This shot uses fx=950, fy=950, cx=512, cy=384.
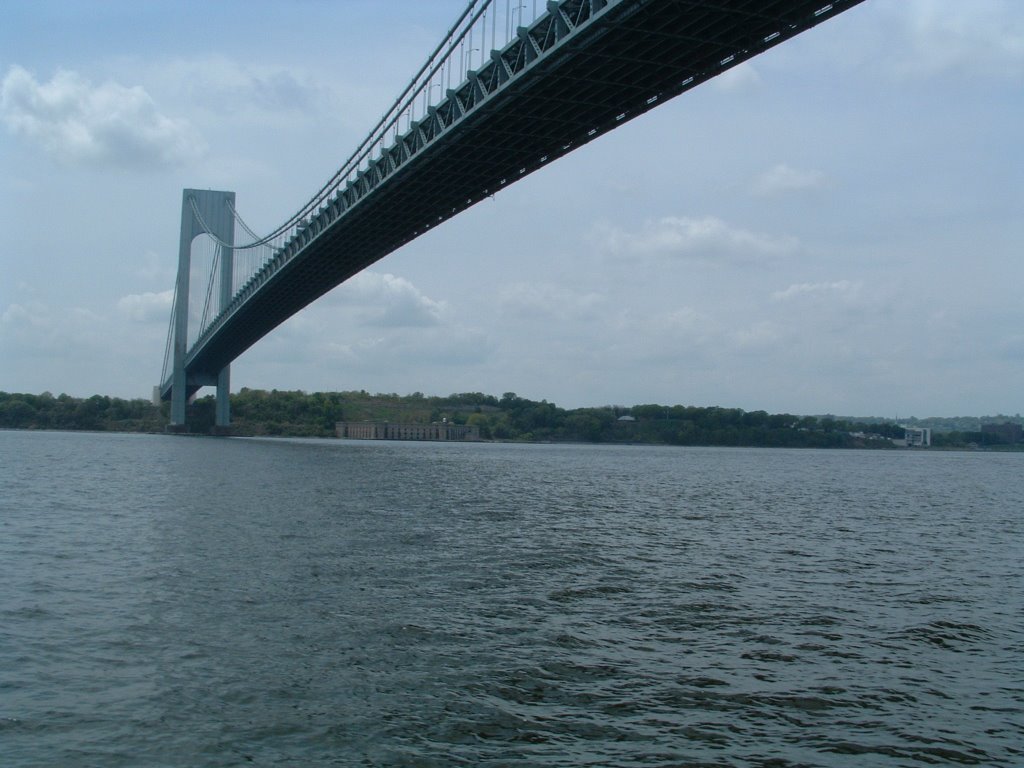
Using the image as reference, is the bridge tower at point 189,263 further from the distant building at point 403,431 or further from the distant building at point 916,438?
the distant building at point 916,438

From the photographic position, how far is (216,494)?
935 inches

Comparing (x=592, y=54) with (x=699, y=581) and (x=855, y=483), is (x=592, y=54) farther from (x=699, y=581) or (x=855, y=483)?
(x=855, y=483)

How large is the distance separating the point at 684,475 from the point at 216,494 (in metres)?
26.1

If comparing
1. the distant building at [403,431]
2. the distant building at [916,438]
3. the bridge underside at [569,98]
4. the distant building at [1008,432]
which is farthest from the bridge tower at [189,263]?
the distant building at [1008,432]

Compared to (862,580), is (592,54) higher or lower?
higher

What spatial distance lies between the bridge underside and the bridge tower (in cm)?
2917

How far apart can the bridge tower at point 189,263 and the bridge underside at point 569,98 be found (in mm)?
29173

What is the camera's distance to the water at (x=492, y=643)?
21.4 ft

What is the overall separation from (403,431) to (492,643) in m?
109

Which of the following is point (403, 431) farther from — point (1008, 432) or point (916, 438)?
point (1008, 432)

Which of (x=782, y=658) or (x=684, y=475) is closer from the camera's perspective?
(x=782, y=658)

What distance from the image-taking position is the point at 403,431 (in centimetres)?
11675

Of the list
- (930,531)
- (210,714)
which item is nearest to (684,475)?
(930,531)

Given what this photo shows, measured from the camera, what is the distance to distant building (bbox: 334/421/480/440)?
11050 cm
